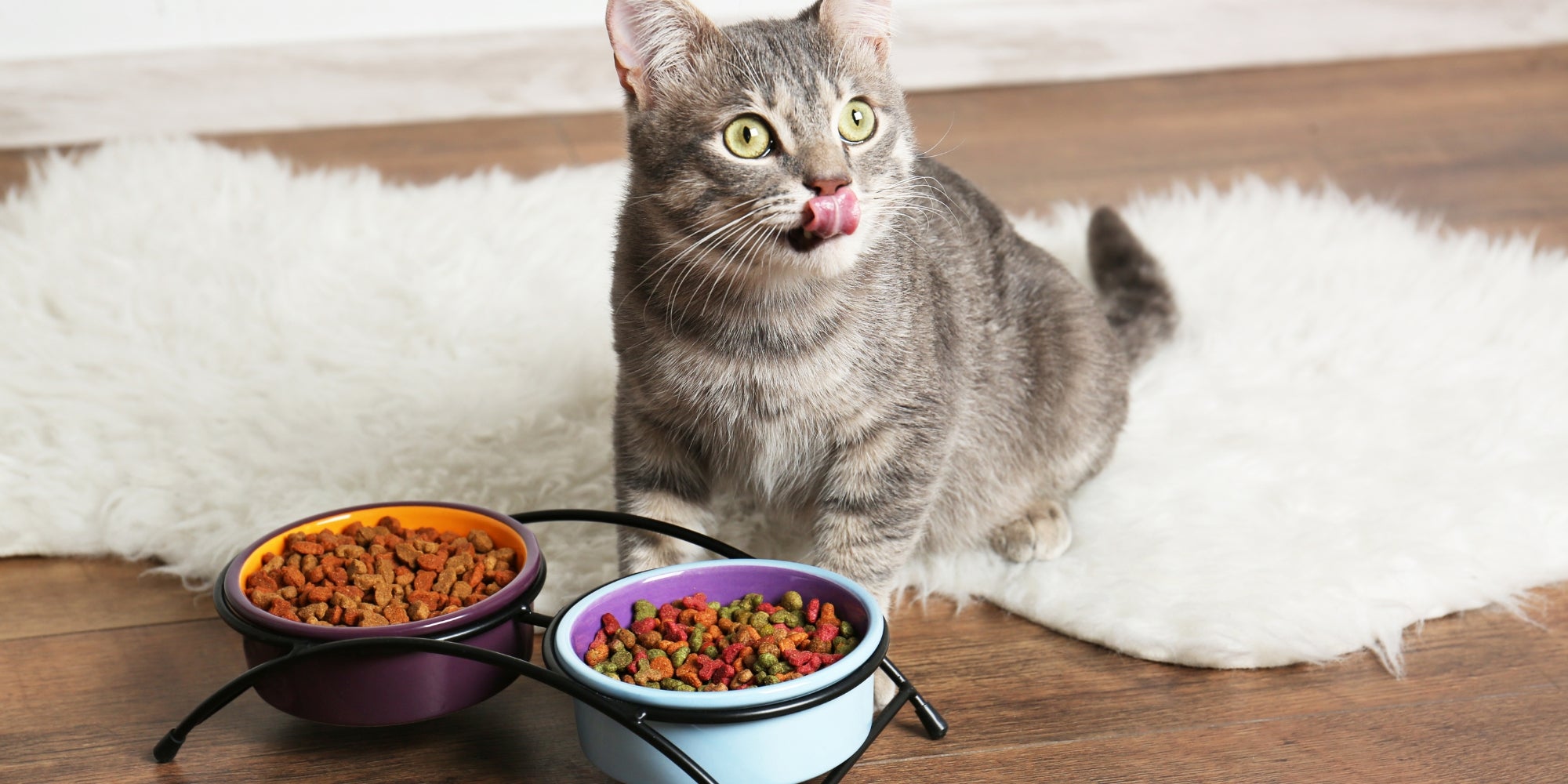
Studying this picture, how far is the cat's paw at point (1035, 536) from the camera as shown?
1366 mm

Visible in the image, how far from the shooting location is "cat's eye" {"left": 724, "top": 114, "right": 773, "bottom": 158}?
1018 mm

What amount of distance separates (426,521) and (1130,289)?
1002 mm

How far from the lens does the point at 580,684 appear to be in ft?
3.02

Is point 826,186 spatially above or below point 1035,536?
above

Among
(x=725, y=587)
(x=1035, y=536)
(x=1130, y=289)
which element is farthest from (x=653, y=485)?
(x=1130, y=289)

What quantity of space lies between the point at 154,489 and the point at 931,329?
2.85 feet

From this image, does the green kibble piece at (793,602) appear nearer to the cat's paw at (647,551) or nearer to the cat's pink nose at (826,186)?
the cat's paw at (647,551)

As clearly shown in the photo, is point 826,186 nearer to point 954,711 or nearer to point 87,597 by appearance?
point 954,711

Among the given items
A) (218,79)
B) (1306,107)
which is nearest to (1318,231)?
(1306,107)

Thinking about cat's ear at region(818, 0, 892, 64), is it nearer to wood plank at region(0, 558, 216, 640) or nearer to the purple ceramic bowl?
the purple ceramic bowl

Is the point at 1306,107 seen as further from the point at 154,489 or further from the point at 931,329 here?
the point at 154,489

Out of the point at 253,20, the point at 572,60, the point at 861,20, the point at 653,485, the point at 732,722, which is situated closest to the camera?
the point at 732,722

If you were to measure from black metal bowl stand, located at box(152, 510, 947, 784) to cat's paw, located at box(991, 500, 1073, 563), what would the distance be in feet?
0.91

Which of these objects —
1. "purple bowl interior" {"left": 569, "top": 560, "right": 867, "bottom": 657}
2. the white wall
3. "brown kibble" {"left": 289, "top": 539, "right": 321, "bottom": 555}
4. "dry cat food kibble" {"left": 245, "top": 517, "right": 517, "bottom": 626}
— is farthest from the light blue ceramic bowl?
the white wall
